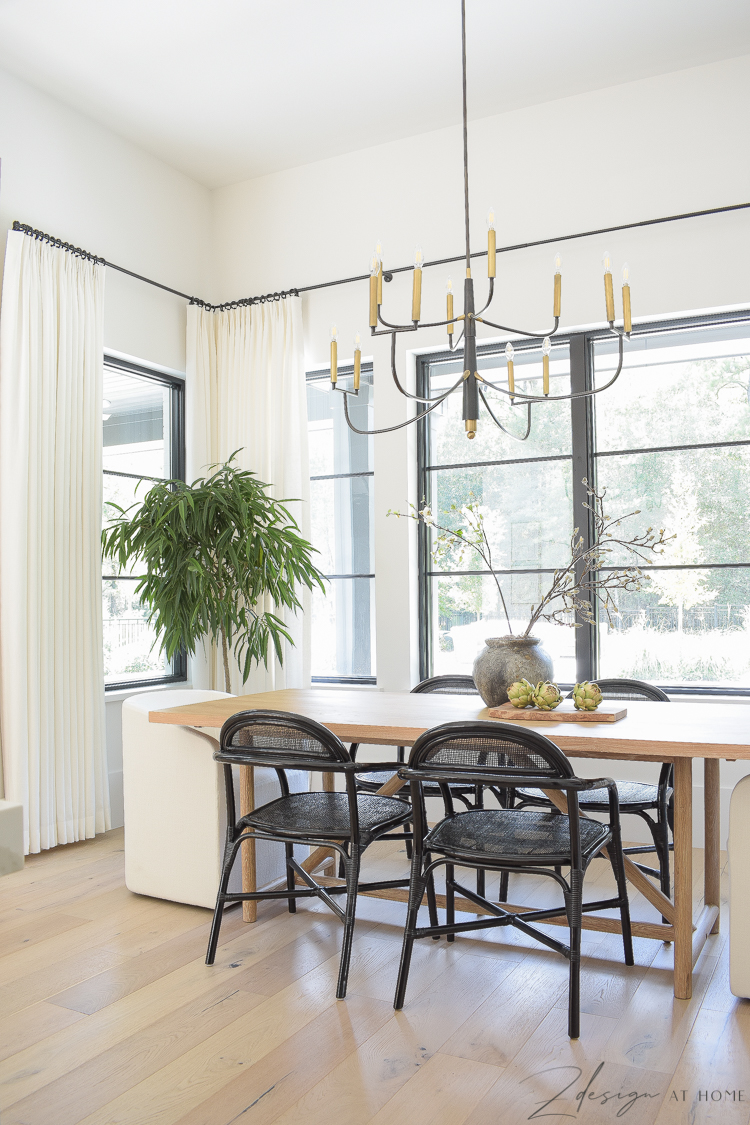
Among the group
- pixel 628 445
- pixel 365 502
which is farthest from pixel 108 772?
pixel 628 445

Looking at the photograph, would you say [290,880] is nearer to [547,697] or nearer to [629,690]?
[547,697]

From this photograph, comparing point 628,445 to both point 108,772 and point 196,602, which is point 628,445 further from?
point 108,772

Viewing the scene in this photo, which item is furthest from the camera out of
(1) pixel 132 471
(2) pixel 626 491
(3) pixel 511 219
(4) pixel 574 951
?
(1) pixel 132 471

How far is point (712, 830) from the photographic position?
2783 mm

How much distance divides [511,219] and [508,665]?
2543 mm

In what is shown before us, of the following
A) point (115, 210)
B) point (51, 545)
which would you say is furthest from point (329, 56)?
point (51, 545)

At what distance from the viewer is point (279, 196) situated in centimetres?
511

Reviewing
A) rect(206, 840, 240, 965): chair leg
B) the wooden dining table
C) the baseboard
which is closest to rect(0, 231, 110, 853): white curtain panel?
the baseboard

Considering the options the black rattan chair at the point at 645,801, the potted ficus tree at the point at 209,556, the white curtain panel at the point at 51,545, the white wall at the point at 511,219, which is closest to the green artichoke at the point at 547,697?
the black rattan chair at the point at 645,801

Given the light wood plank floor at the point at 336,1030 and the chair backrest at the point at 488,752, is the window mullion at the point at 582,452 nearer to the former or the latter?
the light wood plank floor at the point at 336,1030

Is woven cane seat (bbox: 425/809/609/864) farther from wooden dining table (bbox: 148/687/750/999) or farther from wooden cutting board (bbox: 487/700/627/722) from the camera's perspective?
wooden cutting board (bbox: 487/700/627/722)

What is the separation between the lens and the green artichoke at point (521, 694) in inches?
112

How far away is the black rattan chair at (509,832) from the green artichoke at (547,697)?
358mm

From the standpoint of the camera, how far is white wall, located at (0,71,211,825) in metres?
4.06
